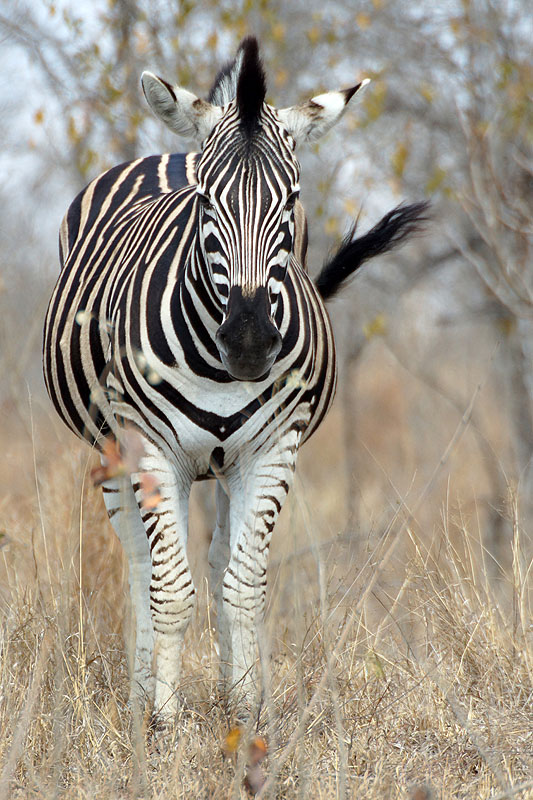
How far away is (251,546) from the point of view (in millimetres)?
3258

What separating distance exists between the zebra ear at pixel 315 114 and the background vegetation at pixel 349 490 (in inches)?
41.1

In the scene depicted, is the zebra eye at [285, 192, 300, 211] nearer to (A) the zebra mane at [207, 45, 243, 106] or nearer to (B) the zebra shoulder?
(A) the zebra mane at [207, 45, 243, 106]

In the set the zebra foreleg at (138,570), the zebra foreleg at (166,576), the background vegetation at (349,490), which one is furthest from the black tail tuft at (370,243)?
the zebra foreleg at (166,576)

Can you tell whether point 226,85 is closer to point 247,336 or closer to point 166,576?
point 247,336

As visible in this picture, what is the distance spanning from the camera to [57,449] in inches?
219

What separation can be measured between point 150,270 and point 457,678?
1.80 metres

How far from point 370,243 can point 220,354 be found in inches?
54.5

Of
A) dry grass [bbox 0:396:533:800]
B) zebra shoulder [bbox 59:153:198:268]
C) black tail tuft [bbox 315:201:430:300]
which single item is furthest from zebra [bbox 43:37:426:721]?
zebra shoulder [bbox 59:153:198:268]

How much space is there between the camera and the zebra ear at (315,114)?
3.29 m

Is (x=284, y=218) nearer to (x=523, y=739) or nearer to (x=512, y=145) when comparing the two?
(x=523, y=739)

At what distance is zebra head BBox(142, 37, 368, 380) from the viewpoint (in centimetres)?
277

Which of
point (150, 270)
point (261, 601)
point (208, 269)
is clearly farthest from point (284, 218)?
point (261, 601)

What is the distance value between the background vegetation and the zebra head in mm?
548

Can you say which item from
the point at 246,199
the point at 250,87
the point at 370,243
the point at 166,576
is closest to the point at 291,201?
the point at 246,199
